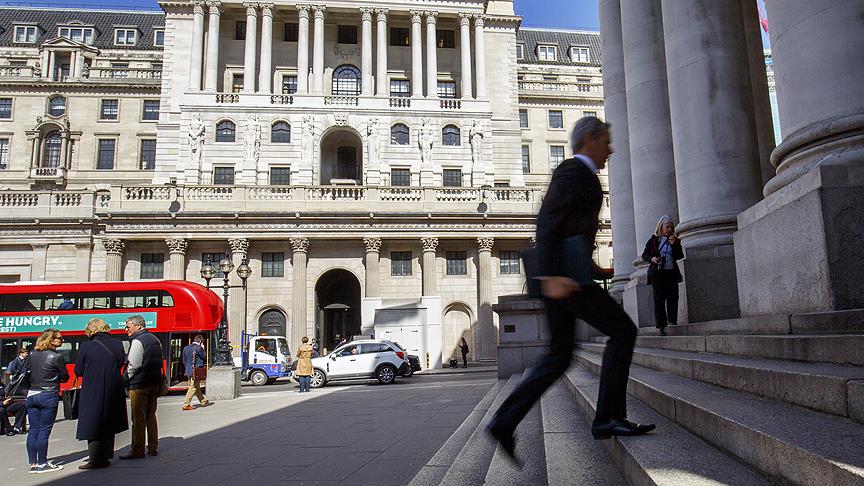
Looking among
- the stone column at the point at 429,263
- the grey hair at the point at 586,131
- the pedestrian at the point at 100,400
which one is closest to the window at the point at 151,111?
the stone column at the point at 429,263

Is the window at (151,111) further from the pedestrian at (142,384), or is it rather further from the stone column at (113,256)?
the pedestrian at (142,384)

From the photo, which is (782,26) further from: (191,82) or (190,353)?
(191,82)

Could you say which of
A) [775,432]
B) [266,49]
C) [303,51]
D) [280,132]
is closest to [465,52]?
[303,51]

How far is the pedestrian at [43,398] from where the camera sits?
7.47 meters

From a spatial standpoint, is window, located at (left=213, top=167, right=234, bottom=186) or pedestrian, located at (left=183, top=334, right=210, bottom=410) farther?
window, located at (left=213, top=167, right=234, bottom=186)

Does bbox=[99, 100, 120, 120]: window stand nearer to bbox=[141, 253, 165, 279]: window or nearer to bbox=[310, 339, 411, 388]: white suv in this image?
bbox=[141, 253, 165, 279]: window

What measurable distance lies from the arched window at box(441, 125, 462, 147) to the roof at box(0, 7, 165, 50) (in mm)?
33877

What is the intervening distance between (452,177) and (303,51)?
43.7 ft

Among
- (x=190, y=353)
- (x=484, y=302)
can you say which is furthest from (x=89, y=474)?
(x=484, y=302)

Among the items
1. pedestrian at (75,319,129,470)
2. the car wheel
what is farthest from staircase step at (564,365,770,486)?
the car wheel

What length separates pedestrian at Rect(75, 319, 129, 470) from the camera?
7.41m

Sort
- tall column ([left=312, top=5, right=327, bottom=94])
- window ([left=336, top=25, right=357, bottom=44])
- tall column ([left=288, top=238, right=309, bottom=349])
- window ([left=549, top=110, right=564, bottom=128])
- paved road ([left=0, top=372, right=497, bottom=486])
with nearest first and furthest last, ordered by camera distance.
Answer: paved road ([left=0, top=372, right=497, bottom=486]), tall column ([left=288, top=238, right=309, bottom=349]), tall column ([left=312, top=5, right=327, bottom=94]), window ([left=336, top=25, right=357, bottom=44]), window ([left=549, top=110, right=564, bottom=128])

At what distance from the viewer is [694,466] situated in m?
2.71

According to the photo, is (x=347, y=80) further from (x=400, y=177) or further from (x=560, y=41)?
(x=560, y=41)
